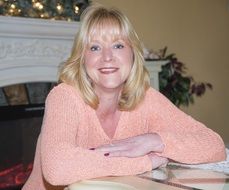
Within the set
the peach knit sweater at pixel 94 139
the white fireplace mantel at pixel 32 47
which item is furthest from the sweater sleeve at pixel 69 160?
the white fireplace mantel at pixel 32 47

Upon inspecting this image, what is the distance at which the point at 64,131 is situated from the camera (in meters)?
1.11

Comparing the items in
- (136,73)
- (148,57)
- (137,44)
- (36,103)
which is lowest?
(36,103)

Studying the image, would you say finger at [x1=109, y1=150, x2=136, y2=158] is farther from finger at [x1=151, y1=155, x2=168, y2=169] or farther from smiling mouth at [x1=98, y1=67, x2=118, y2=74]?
smiling mouth at [x1=98, y1=67, x2=118, y2=74]

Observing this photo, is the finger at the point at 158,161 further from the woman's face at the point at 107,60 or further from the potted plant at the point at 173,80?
the potted plant at the point at 173,80

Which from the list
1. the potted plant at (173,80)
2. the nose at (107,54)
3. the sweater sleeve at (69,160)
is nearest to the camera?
the sweater sleeve at (69,160)

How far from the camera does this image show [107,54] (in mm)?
1269

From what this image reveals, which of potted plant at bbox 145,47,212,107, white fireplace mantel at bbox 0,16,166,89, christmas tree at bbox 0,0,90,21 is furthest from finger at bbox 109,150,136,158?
potted plant at bbox 145,47,212,107

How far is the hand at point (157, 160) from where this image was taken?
3.64 ft

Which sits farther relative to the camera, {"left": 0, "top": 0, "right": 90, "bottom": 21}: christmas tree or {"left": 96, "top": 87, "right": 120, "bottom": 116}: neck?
{"left": 0, "top": 0, "right": 90, "bottom": 21}: christmas tree

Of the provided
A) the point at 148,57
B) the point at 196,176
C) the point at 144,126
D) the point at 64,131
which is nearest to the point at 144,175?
the point at 196,176

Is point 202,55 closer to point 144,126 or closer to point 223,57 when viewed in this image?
point 223,57

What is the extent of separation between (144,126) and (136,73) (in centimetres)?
20

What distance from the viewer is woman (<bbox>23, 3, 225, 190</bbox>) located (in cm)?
104

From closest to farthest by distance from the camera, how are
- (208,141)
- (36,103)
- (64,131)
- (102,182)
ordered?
1. (102,182)
2. (64,131)
3. (208,141)
4. (36,103)
